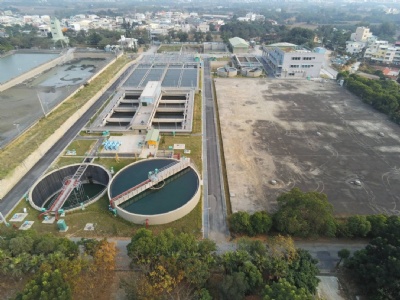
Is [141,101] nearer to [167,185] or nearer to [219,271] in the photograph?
[167,185]

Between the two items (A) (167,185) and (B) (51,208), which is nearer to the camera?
(B) (51,208)

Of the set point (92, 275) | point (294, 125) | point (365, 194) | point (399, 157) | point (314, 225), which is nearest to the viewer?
point (92, 275)

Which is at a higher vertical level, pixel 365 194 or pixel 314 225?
pixel 314 225

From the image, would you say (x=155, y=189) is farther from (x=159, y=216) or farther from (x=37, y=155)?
(x=37, y=155)

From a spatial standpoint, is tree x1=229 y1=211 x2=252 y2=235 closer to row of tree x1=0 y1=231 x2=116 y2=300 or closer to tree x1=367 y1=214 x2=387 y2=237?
row of tree x1=0 y1=231 x2=116 y2=300

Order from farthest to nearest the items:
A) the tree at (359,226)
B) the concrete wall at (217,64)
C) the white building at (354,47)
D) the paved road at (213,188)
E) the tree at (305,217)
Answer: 1. the white building at (354,47)
2. the concrete wall at (217,64)
3. the paved road at (213,188)
4. the tree at (359,226)
5. the tree at (305,217)

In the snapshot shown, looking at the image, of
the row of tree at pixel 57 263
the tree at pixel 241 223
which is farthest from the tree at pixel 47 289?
the tree at pixel 241 223

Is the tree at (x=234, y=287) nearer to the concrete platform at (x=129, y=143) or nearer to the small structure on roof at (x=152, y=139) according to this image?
the concrete platform at (x=129, y=143)

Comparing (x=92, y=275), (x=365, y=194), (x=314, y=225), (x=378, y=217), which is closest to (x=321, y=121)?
(x=365, y=194)
